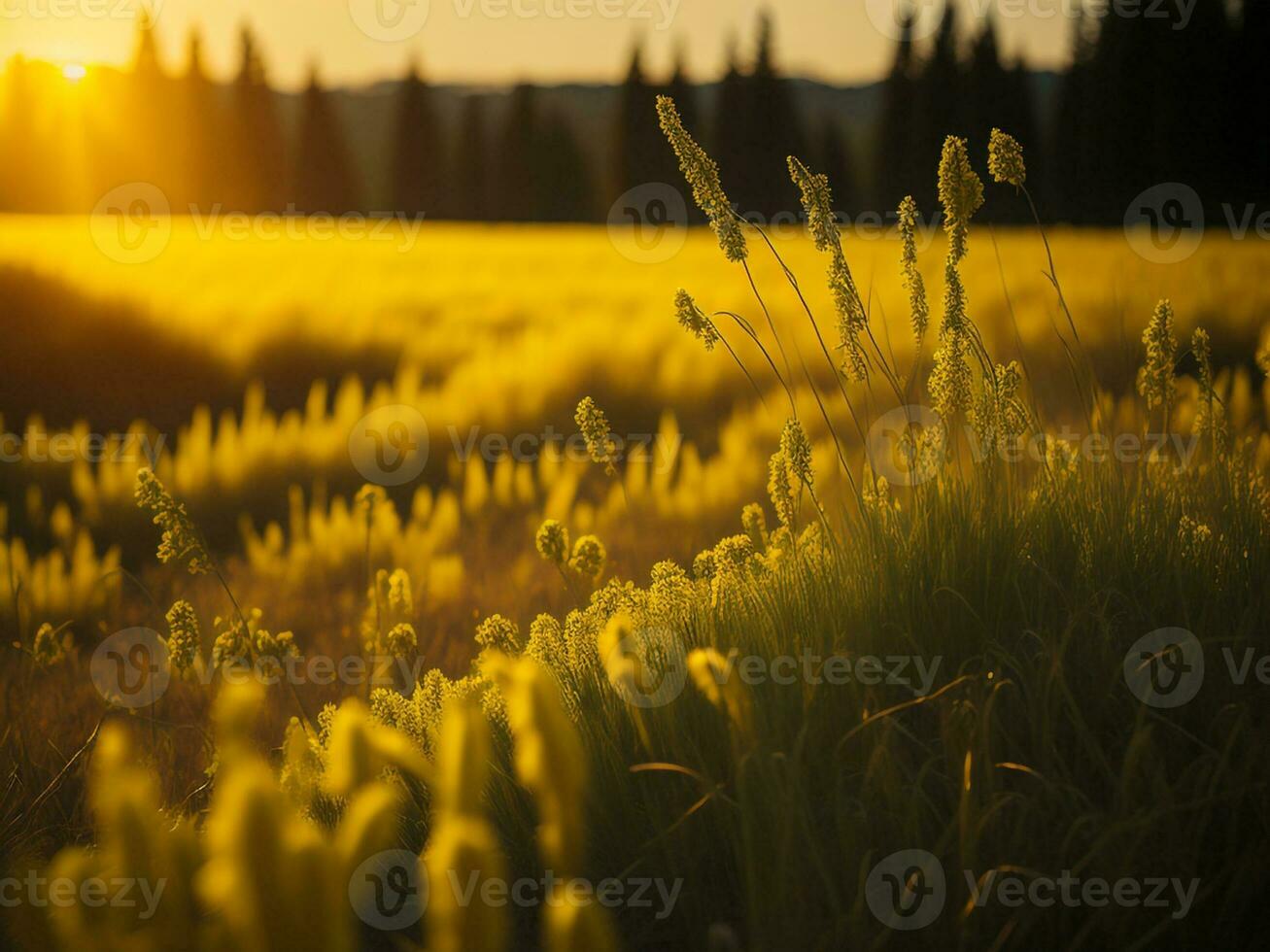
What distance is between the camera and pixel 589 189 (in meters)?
39.6

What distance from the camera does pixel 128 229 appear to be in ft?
34.1

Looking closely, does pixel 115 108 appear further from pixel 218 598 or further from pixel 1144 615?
pixel 1144 615

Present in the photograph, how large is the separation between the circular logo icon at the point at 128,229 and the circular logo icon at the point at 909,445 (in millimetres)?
4939

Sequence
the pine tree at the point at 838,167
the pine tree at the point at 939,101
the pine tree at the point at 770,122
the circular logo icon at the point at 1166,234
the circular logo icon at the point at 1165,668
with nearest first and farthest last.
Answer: the circular logo icon at the point at 1165,668 → the circular logo icon at the point at 1166,234 → the pine tree at the point at 939,101 → the pine tree at the point at 770,122 → the pine tree at the point at 838,167

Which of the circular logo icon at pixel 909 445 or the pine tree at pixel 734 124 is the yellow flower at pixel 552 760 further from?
the pine tree at pixel 734 124

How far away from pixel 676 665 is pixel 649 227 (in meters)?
17.3

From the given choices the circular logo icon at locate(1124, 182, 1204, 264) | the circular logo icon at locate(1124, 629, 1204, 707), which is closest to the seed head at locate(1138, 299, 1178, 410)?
the circular logo icon at locate(1124, 629, 1204, 707)

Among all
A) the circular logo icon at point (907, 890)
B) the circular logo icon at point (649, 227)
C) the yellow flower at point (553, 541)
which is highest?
the circular logo icon at point (649, 227)

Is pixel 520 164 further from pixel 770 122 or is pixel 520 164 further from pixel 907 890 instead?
pixel 907 890

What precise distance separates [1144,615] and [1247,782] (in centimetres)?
43

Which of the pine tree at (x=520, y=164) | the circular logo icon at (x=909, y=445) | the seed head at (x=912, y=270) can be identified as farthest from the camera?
the pine tree at (x=520, y=164)

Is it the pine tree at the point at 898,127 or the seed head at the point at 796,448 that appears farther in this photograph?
the pine tree at the point at 898,127

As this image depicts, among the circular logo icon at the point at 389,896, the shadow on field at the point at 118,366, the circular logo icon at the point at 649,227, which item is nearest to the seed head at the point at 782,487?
the circular logo icon at the point at 389,896

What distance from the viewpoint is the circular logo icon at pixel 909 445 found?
2252 millimetres
